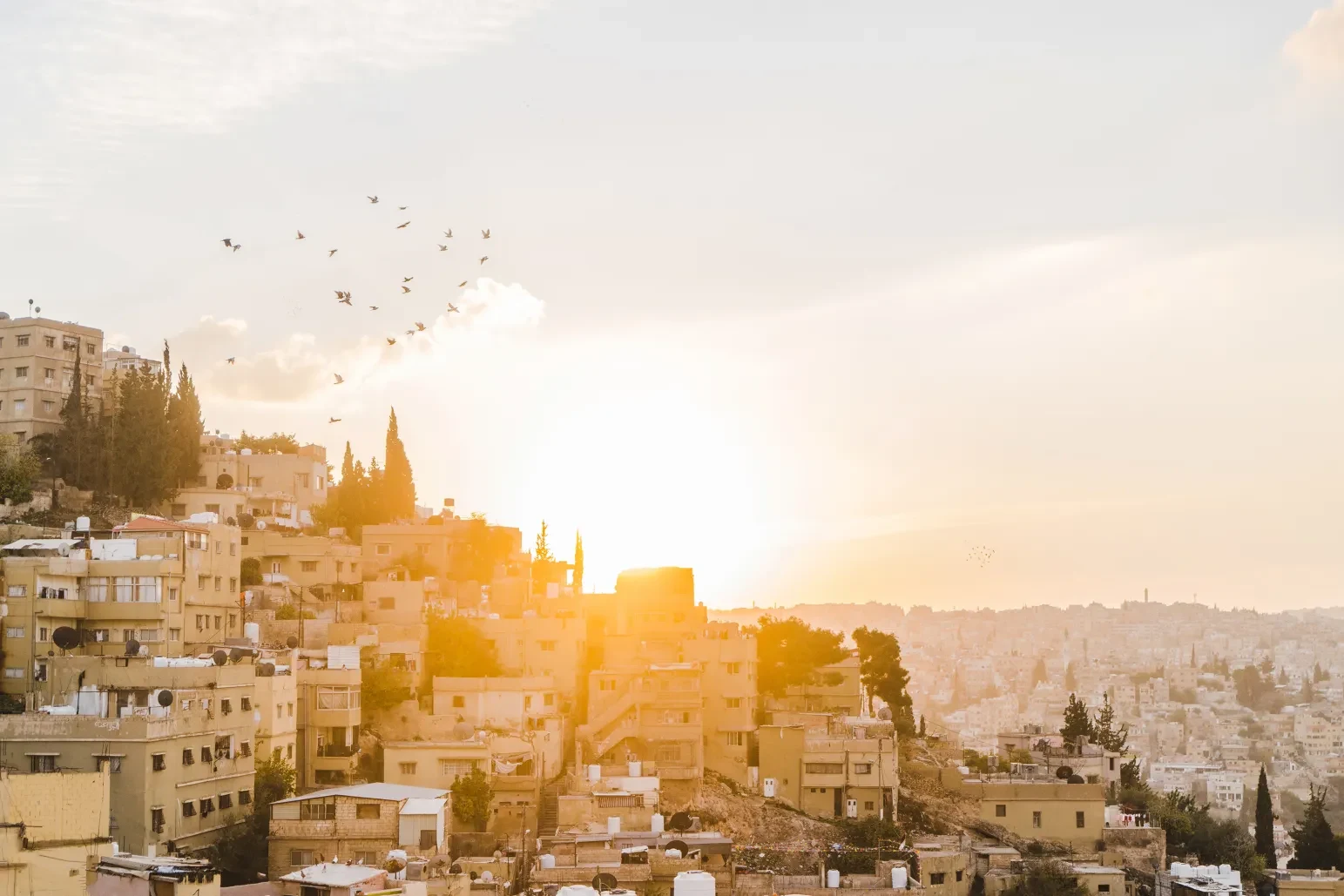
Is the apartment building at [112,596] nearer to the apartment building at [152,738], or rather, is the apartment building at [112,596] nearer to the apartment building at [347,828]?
the apartment building at [152,738]

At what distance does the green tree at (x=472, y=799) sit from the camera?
36.1 metres

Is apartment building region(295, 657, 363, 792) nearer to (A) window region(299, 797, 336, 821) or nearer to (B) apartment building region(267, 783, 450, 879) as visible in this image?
(B) apartment building region(267, 783, 450, 879)

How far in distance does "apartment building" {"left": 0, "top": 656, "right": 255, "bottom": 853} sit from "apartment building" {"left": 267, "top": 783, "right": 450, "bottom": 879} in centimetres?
200

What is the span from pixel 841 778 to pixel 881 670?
12084 mm

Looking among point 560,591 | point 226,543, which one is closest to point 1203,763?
point 560,591

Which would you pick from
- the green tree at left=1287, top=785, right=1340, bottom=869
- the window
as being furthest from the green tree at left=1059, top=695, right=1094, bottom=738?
the window

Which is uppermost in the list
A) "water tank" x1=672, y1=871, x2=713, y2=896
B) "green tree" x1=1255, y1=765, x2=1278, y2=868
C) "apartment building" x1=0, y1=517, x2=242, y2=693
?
"apartment building" x1=0, y1=517, x2=242, y2=693

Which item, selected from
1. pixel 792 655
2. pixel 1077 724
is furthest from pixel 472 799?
pixel 1077 724

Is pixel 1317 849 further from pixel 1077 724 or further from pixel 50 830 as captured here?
pixel 50 830

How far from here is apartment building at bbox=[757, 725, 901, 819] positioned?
43.0 m

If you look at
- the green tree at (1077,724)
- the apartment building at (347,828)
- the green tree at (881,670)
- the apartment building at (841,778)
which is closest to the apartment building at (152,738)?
the apartment building at (347,828)

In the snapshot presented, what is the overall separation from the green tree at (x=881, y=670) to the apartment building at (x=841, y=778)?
11.3 m

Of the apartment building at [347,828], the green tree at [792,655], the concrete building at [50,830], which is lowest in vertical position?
the apartment building at [347,828]

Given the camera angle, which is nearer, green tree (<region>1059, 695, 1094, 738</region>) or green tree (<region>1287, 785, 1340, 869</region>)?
green tree (<region>1287, 785, 1340, 869</region>)
